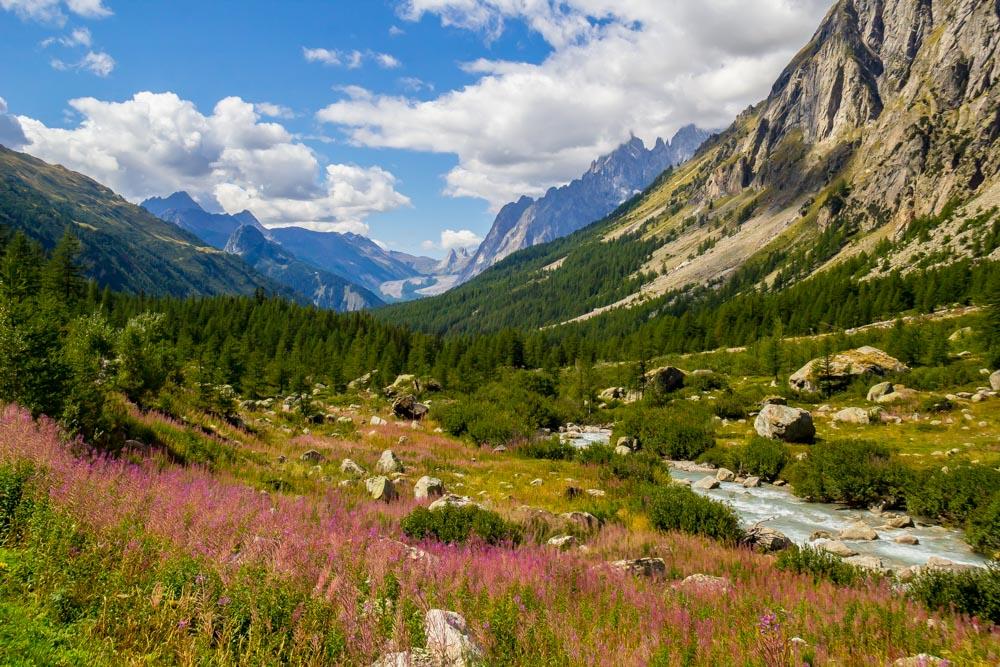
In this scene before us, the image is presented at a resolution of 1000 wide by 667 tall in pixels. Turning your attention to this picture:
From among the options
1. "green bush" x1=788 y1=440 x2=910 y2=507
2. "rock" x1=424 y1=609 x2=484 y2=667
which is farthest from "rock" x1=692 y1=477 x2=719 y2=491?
"rock" x1=424 y1=609 x2=484 y2=667

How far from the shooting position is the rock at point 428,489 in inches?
564

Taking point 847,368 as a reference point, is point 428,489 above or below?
below

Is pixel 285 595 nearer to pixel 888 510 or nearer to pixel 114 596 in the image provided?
pixel 114 596

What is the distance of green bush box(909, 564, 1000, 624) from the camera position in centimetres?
674

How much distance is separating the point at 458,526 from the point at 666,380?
4863 cm

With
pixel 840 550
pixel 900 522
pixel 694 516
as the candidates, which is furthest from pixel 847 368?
pixel 694 516

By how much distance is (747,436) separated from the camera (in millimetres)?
32594

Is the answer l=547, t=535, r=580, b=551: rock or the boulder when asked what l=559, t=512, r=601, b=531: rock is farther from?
the boulder

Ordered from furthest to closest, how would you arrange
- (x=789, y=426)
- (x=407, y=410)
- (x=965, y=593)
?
(x=407, y=410)
(x=789, y=426)
(x=965, y=593)

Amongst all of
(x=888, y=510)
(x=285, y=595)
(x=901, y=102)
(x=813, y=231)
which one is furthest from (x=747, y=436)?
(x=901, y=102)

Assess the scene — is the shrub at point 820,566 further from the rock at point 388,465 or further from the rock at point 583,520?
the rock at point 388,465

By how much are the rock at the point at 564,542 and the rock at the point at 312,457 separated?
34.1ft

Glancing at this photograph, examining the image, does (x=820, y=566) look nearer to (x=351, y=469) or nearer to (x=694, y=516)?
(x=694, y=516)

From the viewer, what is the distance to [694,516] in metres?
13.1
